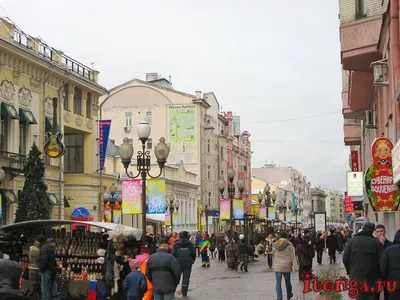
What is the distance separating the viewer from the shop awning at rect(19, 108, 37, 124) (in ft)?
123

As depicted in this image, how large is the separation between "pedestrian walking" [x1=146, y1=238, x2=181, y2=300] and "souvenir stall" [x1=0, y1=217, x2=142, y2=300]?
266 centimetres

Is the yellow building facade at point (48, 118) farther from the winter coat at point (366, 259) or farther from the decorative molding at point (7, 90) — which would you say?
the winter coat at point (366, 259)

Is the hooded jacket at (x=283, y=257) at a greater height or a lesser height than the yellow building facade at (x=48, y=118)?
lesser

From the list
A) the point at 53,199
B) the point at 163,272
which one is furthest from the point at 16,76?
the point at 163,272

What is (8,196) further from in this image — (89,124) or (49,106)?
(89,124)

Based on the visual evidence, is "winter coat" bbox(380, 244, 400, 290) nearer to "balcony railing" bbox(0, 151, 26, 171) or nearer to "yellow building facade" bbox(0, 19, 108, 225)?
"yellow building facade" bbox(0, 19, 108, 225)

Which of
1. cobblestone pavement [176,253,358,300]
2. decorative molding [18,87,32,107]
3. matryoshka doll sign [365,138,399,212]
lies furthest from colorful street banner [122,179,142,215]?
decorative molding [18,87,32,107]

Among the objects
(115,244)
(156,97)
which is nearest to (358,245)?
(115,244)

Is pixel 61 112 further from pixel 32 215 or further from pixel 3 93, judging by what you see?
pixel 32 215

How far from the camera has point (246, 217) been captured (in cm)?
3916

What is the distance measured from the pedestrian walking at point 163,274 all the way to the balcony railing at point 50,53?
1065 inches

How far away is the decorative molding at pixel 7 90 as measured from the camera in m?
35.9

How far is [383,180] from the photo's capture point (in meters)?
15.3

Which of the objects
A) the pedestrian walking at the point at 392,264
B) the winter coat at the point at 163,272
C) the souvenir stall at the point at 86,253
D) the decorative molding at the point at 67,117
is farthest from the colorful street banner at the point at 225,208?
the pedestrian walking at the point at 392,264
